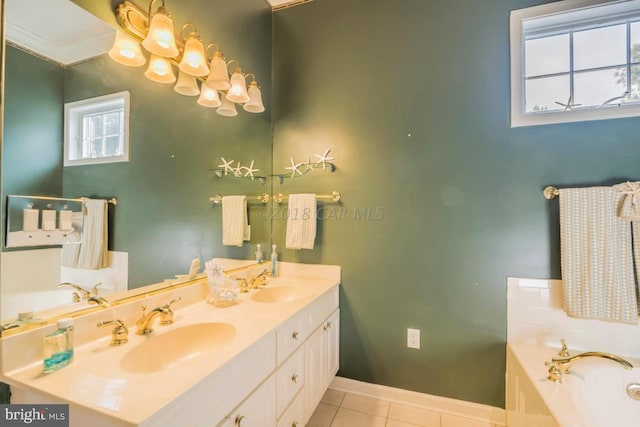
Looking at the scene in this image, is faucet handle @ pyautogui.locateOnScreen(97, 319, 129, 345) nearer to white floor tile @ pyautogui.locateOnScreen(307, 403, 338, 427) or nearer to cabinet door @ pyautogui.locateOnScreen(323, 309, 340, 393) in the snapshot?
cabinet door @ pyautogui.locateOnScreen(323, 309, 340, 393)

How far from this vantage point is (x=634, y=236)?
1.35 meters

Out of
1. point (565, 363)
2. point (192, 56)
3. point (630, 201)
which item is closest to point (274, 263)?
point (192, 56)

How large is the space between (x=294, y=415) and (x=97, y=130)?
Result: 4.82ft

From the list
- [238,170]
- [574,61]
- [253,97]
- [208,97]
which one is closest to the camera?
[208,97]

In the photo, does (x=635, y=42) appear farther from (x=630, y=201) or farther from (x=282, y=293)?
(x=282, y=293)

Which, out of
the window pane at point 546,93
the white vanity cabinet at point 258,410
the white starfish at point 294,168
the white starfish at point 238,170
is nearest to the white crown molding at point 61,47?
the white starfish at point 238,170

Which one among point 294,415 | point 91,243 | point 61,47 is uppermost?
point 61,47

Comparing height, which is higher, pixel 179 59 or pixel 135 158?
pixel 179 59

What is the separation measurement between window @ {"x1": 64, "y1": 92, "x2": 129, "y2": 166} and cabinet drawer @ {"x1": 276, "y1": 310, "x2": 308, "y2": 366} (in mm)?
976

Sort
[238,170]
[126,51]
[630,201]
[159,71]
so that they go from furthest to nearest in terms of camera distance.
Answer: [238,170] → [630,201] → [159,71] → [126,51]

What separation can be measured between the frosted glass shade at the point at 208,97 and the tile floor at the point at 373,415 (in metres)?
1.95

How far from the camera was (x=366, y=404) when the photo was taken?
176 centimetres

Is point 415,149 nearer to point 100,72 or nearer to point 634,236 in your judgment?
point 634,236

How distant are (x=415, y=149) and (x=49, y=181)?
1.77 m
